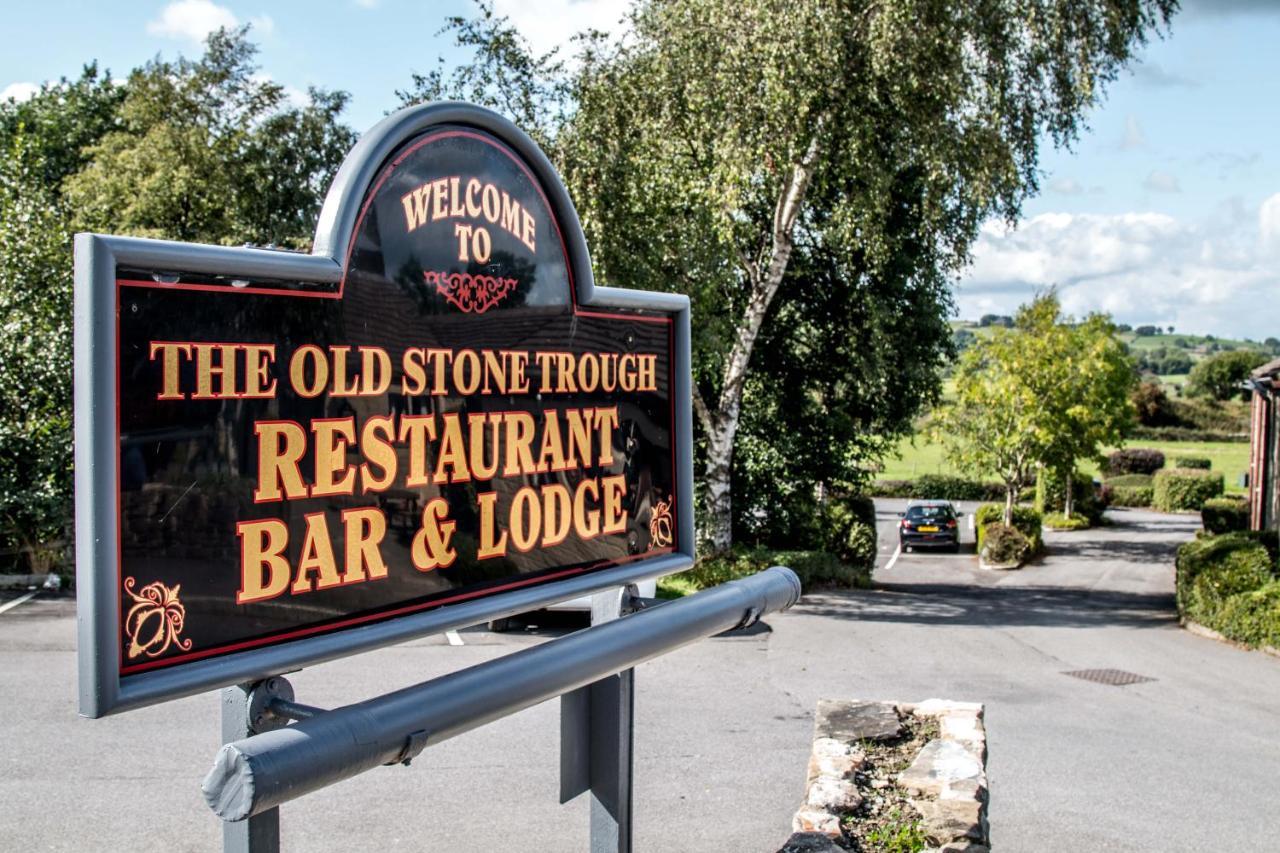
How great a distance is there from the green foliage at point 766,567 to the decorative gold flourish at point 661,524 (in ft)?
50.6

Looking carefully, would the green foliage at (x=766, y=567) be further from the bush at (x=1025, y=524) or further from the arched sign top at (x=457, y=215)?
the arched sign top at (x=457, y=215)

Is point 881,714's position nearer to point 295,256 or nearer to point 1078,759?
point 1078,759

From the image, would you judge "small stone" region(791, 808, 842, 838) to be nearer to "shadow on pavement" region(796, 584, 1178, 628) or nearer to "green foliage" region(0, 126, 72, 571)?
"shadow on pavement" region(796, 584, 1178, 628)

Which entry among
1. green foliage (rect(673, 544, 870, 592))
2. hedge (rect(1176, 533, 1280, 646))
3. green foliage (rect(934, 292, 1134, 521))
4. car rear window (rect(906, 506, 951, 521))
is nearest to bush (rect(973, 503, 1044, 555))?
green foliage (rect(934, 292, 1134, 521))

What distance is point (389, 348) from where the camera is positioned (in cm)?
291

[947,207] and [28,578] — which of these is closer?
[28,578]

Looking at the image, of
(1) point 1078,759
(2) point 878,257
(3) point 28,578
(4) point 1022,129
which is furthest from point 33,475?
(4) point 1022,129

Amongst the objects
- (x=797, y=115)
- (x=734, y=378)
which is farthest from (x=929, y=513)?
(x=797, y=115)

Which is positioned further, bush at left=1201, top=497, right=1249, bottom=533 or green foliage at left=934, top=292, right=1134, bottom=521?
green foliage at left=934, top=292, right=1134, bottom=521

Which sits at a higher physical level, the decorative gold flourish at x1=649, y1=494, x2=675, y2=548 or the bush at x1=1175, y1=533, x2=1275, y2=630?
the decorative gold flourish at x1=649, y1=494, x2=675, y2=548

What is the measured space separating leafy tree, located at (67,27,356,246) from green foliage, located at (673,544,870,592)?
12152 mm

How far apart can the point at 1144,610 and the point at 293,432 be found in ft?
80.7

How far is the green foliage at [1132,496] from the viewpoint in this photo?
6066 centimetres

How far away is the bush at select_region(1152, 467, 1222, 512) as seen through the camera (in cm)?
5688
